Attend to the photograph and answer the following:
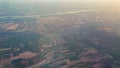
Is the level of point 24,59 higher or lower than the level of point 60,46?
lower

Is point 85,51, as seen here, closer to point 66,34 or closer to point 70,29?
point 66,34

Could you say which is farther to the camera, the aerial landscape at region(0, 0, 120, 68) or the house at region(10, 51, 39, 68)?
the aerial landscape at region(0, 0, 120, 68)

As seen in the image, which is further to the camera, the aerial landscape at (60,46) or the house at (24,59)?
the aerial landscape at (60,46)

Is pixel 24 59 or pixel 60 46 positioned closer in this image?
pixel 24 59

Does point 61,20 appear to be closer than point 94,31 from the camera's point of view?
No

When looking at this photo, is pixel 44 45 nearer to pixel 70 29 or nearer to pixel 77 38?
pixel 77 38

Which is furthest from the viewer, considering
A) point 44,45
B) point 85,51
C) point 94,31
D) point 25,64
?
point 94,31

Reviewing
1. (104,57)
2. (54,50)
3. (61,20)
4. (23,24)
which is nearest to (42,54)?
(54,50)

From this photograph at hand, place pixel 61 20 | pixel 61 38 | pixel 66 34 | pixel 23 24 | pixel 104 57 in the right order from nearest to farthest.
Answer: pixel 104 57, pixel 61 38, pixel 66 34, pixel 23 24, pixel 61 20

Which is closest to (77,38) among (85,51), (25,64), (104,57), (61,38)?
(61,38)
